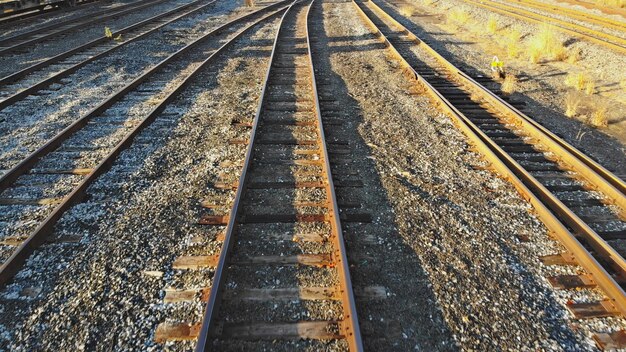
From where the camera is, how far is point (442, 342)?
3350 millimetres

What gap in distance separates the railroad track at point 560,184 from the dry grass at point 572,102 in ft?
4.80

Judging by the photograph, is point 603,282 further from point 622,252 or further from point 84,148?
point 84,148

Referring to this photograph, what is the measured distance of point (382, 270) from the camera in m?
4.07

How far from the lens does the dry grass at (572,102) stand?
8.38 m

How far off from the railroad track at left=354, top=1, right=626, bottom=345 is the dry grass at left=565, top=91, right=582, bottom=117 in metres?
1.46

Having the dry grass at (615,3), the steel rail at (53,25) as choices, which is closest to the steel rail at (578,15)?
the dry grass at (615,3)

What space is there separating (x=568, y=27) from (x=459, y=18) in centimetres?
525

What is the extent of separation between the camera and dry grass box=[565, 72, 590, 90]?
1004cm

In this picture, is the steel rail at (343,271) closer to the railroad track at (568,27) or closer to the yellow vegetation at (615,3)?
the railroad track at (568,27)

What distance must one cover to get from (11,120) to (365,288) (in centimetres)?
779

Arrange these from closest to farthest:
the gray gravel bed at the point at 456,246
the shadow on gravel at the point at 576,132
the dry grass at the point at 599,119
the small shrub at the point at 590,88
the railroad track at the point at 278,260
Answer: the railroad track at the point at 278,260 < the gray gravel bed at the point at 456,246 < the shadow on gravel at the point at 576,132 < the dry grass at the point at 599,119 < the small shrub at the point at 590,88

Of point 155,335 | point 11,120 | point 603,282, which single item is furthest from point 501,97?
point 11,120

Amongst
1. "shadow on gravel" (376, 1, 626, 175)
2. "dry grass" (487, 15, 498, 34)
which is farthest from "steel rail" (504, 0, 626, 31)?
"shadow on gravel" (376, 1, 626, 175)

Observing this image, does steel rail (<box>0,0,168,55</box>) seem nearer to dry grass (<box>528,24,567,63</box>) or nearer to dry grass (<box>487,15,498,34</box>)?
dry grass (<box>528,24,567,63</box>)
